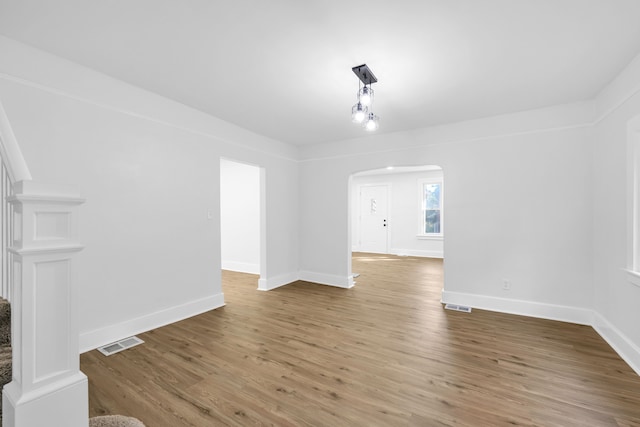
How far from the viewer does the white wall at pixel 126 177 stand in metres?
2.31

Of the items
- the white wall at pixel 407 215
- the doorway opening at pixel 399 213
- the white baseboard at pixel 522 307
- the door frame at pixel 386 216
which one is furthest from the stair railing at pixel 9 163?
the door frame at pixel 386 216

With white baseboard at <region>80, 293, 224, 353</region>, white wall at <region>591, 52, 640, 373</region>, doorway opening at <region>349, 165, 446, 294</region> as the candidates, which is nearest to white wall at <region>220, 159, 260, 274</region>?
white baseboard at <region>80, 293, 224, 353</region>

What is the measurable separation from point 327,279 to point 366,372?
9.21 ft

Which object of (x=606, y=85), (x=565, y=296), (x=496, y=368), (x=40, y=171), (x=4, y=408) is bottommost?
(x=496, y=368)

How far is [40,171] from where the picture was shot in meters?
2.29

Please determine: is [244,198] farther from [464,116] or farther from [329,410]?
[329,410]

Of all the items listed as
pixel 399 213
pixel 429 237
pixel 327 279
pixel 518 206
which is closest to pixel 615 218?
pixel 518 206

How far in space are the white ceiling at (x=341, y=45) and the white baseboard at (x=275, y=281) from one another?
2.80 metres

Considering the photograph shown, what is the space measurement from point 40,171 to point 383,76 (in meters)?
3.04

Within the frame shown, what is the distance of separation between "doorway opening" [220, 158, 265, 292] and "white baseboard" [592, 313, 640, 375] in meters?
5.10

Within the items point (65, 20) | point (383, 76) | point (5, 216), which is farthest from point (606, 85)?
point (5, 216)

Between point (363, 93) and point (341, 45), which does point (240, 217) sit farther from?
point (341, 45)

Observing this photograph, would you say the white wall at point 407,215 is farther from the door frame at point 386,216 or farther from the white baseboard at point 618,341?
the white baseboard at point 618,341

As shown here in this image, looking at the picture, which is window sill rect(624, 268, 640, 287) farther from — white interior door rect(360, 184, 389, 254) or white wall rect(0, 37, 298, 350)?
white interior door rect(360, 184, 389, 254)
